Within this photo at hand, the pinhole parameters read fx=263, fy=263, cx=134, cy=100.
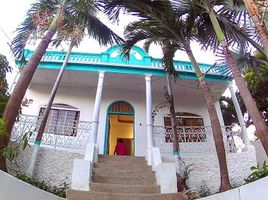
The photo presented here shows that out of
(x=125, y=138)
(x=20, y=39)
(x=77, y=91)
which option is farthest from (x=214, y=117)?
(x=125, y=138)

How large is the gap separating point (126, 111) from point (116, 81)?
53.4 inches

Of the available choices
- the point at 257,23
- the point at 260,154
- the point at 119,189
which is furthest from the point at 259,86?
the point at 119,189

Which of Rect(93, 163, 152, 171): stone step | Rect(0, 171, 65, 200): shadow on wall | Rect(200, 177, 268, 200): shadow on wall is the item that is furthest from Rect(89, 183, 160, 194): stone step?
Rect(200, 177, 268, 200): shadow on wall

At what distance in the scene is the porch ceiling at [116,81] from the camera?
10281 mm

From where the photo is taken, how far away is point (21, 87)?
4.77 meters

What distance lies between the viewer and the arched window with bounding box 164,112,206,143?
936 cm

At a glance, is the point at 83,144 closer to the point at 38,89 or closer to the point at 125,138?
the point at 38,89

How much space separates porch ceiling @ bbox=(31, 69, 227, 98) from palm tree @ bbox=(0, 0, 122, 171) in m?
3.13

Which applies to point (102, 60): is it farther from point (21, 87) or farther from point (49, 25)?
point (21, 87)

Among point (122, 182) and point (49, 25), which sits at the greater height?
point (49, 25)

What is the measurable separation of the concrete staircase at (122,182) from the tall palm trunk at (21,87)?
143cm

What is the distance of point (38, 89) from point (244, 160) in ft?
27.0

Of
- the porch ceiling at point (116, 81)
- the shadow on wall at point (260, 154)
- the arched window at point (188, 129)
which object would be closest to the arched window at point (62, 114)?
the porch ceiling at point (116, 81)

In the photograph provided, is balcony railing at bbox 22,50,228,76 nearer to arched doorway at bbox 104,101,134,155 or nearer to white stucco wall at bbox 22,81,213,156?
white stucco wall at bbox 22,81,213,156
